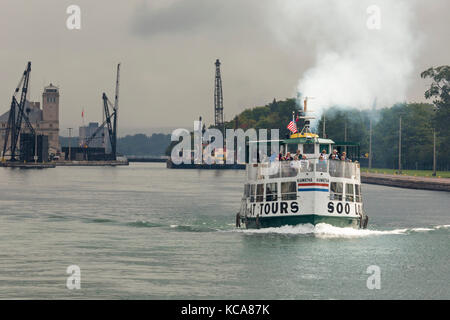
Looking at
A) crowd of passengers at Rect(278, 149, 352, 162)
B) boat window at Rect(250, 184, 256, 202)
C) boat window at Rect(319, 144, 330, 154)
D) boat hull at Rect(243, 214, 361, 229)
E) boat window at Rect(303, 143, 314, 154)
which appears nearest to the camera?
boat hull at Rect(243, 214, 361, 229)

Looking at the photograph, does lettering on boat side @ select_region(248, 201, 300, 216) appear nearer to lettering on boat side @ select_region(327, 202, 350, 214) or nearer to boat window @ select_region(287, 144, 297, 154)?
lettering on boat side @ select_region(327, 202, 350, 214)

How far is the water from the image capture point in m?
34.2

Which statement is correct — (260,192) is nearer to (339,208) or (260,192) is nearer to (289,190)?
(289,190)

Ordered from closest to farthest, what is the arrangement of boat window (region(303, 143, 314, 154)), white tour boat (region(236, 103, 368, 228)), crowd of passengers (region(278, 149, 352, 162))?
white tour boat (region(236, 103, 368, 228)) < crowd of passengers (region(278, 149, 352, 162)) < boat window (region(303, 143, 314, 154))

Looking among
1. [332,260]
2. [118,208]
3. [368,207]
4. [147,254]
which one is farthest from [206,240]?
[368,207]

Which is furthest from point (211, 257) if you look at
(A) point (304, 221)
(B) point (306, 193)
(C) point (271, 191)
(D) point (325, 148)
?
(D) point (325, 148)

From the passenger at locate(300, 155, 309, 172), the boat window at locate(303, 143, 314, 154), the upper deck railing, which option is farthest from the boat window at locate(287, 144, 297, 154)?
the passenger at locate(300, 155, 309, 172)

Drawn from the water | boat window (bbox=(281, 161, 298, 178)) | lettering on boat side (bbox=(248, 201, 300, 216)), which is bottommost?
the water

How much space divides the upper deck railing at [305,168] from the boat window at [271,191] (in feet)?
1.63

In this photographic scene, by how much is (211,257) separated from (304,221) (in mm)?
7547

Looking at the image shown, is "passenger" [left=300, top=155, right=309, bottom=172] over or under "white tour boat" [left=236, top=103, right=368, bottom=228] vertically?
over

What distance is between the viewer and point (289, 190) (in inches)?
1914

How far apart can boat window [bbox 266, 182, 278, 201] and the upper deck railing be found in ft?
1.63
